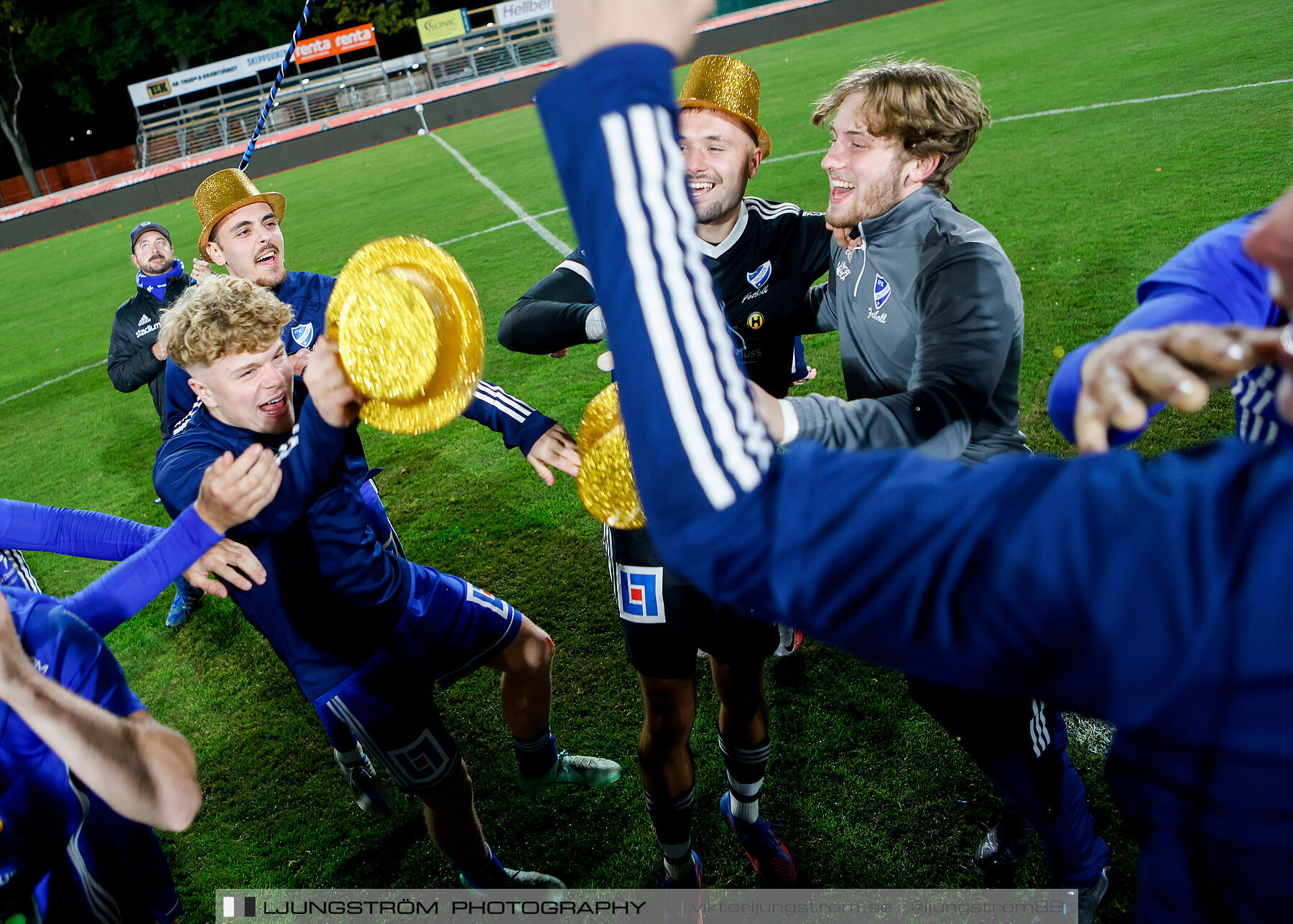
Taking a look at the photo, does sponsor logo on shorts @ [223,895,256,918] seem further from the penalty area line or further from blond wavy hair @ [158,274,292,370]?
the penalty area line

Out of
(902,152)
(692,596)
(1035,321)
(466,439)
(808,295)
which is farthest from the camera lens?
(466,439)

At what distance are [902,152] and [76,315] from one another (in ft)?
52.8

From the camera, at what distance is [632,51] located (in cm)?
75

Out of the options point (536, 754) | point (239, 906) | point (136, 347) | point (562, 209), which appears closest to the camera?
point (239, 906)

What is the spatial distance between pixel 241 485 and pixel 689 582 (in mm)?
1400

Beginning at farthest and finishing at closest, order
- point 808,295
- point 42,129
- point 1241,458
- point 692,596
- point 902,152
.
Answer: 1. point 42,129
2. point 808,295
3. point 692,596
4. point 902,152
5. point 1241,458

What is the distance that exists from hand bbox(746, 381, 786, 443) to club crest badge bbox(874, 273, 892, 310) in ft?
4.65

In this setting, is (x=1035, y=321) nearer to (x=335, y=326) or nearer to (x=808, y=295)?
(x=808, y=295)

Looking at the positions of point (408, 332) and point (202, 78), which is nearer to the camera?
point (408, 332)

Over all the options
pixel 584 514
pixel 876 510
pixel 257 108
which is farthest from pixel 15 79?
pixel 876 510

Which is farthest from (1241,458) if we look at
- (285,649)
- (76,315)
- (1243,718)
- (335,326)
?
(76,315)

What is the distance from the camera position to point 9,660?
1538 millimetres

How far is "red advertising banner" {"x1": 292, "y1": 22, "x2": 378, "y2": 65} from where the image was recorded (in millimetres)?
41938

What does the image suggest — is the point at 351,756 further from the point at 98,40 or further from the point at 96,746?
the point at 98,40
